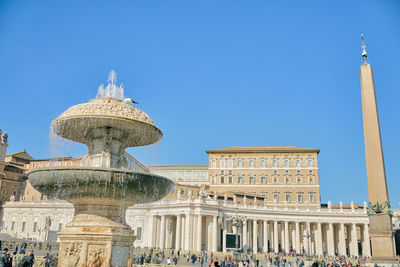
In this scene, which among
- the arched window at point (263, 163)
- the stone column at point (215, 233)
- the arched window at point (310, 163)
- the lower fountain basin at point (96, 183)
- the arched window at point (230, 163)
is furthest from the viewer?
the arched window at point (230, 163)

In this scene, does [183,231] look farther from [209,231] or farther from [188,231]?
[209,231]

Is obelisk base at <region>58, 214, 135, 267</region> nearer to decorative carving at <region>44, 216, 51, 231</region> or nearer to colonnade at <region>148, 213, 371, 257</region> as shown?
colonnade at <region>148, 213, 371, 257</region>

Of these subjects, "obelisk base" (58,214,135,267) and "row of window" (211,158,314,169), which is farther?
"row of window" (211,158,314,169)

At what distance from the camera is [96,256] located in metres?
10.0

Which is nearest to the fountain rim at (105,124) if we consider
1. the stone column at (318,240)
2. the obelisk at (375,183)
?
the obelisk at (375,183)

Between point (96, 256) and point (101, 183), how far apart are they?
2.01 meters

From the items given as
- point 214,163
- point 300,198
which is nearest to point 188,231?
point 214,163

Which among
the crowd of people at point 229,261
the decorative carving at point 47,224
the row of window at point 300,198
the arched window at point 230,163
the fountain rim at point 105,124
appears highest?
the arched window at point 230,163

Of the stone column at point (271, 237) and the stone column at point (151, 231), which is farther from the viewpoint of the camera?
the stone column at point (271, 237)

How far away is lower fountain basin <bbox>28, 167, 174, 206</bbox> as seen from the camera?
32.7 ft

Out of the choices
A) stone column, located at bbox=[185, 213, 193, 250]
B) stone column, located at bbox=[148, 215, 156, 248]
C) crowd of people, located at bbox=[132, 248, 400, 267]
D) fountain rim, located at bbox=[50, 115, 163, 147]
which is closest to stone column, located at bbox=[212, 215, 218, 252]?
stone column, located at bbox=[185, 213, 193, 250]

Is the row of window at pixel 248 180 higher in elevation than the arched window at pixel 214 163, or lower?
lower

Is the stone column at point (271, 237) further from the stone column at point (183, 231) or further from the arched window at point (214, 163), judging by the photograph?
the arched window at point (214, 163)

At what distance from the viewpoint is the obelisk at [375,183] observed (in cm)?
2039
